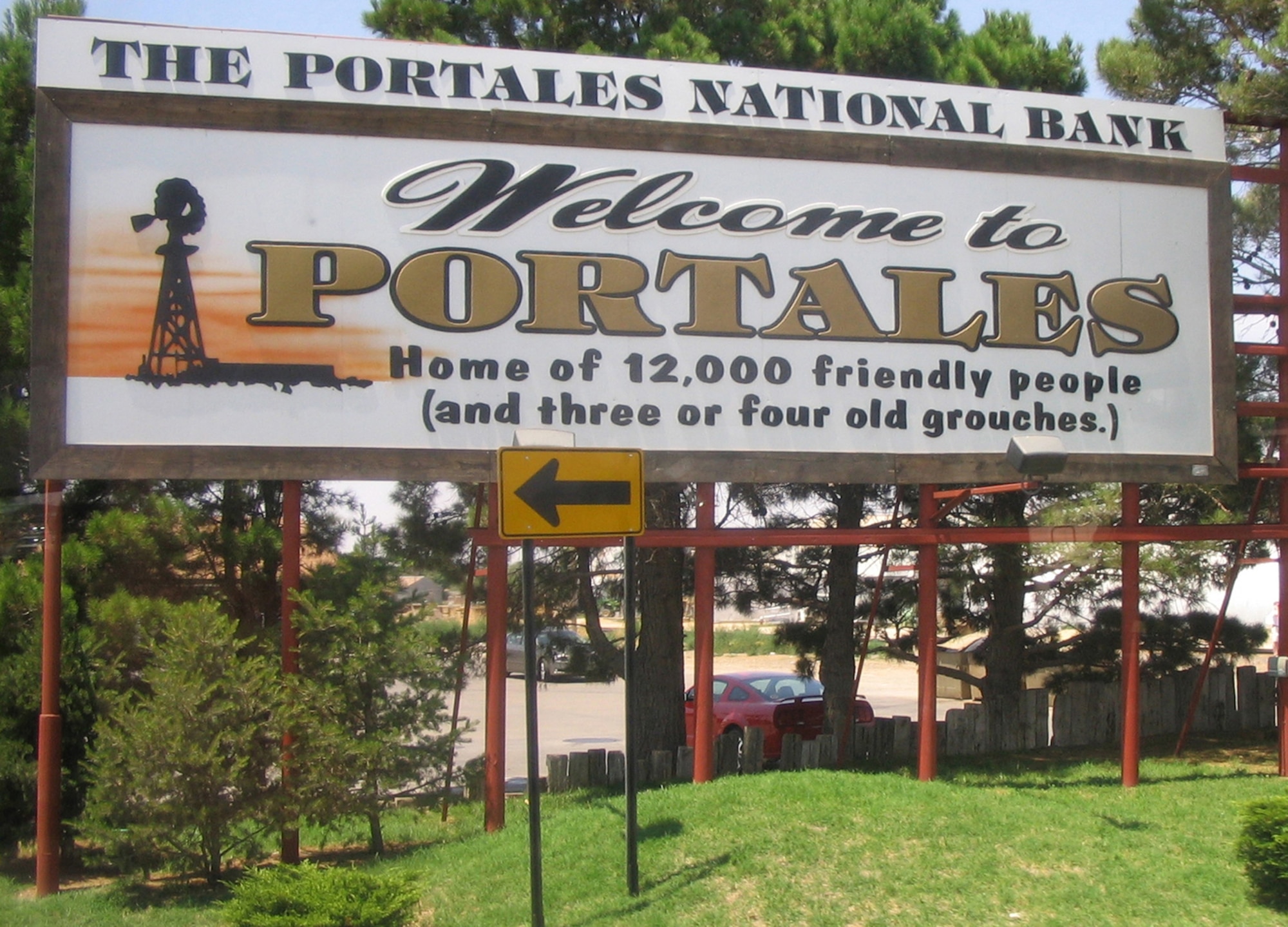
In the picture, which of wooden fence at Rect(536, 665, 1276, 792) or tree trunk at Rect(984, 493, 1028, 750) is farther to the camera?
tree trunk at Rect(984, 493, 1028, 750)

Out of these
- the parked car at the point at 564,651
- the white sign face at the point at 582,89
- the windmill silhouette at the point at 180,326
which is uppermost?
the white sign face at the point at 582,89

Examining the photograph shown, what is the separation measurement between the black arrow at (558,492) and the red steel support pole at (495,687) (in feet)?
10.0

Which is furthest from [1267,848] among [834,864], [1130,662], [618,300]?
[618,300]

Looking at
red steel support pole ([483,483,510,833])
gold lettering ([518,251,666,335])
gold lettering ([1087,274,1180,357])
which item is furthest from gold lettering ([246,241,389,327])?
gold lettering ([1087,274,1180,357])

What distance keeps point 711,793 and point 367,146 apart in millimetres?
5811

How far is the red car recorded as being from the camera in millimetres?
15938

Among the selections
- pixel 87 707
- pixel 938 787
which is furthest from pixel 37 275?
pixel 938 787

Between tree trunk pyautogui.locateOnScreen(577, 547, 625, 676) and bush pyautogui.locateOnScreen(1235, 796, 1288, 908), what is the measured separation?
7.98 metres

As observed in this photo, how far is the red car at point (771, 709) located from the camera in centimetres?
1594

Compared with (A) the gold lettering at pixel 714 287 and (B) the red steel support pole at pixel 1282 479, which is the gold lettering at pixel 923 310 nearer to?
(A) the gold lettering at pixel 714 287

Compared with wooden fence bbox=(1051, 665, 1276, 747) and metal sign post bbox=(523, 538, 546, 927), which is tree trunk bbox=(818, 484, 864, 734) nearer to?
wooden fence bbox=(1051, 665, 1276, 747)

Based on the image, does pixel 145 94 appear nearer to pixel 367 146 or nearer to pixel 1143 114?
pixel 367 146

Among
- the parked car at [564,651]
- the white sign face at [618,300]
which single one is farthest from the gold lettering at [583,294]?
the parked car at [564,651]

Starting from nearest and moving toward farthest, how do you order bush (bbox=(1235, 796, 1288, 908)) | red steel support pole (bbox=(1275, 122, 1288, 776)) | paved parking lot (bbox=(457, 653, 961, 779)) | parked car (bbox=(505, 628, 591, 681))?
bush (bbox=(1235, 796, 1288, 908))
red steel support pole (bbox=(1275, 122, 1288, 776))
parked car (bbox=(505, 628, 591, 681))
paved parking lot (bbox=(457, 653, 961, 779))
